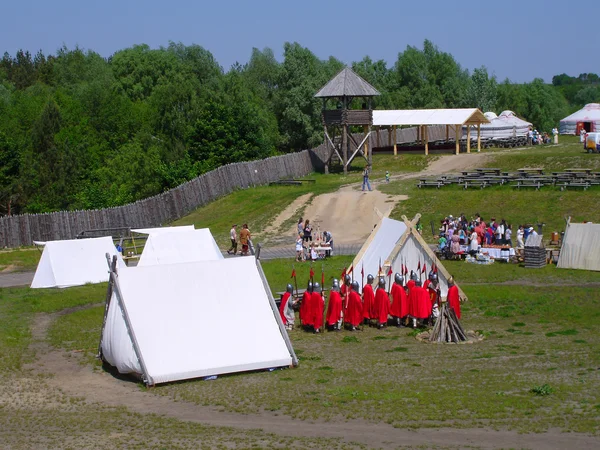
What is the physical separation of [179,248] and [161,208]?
14932 mm

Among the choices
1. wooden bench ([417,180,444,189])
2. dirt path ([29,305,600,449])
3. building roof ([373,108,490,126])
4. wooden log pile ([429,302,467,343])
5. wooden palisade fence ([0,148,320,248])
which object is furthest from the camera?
building roof ([373,108,490,126])

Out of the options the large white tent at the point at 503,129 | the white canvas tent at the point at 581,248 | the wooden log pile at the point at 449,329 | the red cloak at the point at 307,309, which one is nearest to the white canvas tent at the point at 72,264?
the red cloak at the point at 307,309

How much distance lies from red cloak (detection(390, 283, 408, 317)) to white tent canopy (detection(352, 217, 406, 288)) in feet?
7.45

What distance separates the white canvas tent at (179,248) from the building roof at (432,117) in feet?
88.8

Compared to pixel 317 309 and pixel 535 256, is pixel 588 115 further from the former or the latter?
pixel 317 309

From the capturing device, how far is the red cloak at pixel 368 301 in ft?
67.8

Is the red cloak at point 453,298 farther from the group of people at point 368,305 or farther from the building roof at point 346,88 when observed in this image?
the building roof at point 346,88

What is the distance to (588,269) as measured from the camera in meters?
27.5

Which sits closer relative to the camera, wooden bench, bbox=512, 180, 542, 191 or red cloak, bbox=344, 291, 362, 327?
red cloak, bbox=344, 291, 362, 327

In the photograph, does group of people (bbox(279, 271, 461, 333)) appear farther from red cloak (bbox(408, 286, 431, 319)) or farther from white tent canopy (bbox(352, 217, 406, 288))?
white tent canopy (bbox(352, 217, 406, 288))

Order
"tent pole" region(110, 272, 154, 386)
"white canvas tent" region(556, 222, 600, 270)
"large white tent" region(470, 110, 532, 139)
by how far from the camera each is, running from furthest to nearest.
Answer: "large white tent" region(470, 110, 532, 139)
"white canvas tent" region(556, 222, 600, 270)
"tent pole" region(110, 272, 154, 386)

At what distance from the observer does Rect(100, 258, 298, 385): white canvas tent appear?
16.4 metres

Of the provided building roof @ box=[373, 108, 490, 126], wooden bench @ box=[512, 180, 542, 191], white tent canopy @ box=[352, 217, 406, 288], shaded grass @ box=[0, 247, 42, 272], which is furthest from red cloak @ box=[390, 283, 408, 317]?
building roof @ box=[373, 108, 490, 126]

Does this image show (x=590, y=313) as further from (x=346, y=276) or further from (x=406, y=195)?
(x=406, y=195)
